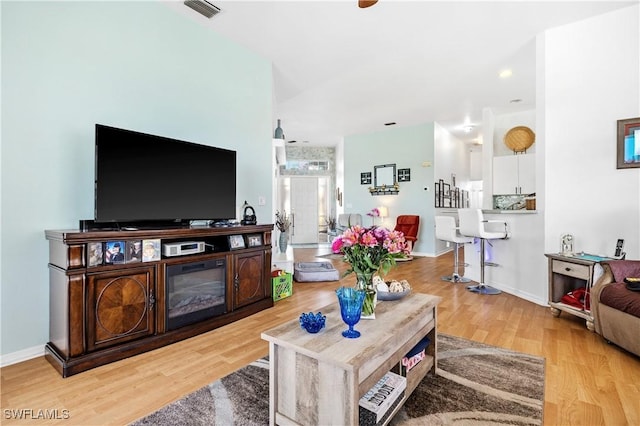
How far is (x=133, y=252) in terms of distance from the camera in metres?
2.14

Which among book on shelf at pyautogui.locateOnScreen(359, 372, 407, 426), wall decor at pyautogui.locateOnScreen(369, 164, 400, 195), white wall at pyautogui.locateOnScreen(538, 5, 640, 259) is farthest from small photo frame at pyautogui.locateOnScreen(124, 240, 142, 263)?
wall decor at pyautogui.locateOnScreen(369, 164, 400, 195)

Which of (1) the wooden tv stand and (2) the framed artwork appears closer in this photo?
(1) the wooden tv stand

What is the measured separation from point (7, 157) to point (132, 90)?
3.29ft

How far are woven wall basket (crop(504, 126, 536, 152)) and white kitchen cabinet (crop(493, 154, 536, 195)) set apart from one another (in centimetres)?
15

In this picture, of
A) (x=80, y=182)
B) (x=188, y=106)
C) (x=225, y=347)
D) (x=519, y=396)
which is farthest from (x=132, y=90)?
(x=519, y=396)

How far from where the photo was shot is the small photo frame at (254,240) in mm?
2994

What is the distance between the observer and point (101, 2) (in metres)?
2.41

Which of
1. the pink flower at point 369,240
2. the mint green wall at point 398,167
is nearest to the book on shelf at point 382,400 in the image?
the pink flower at point 369,240

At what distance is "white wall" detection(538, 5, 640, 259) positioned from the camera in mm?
2883

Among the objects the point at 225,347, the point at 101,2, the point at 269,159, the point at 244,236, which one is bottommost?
the point at 225,347

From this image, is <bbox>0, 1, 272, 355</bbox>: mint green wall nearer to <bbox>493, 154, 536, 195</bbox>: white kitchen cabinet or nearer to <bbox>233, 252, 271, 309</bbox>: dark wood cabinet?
<bbox>233, 252, 271, 309</bbox>: dark wood cabinet

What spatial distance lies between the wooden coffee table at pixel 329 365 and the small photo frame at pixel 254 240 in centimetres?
161

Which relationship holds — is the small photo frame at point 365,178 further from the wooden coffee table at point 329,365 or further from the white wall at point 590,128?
the wooden coffee table at point 329,365

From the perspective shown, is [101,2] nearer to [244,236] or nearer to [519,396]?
[244,236]
